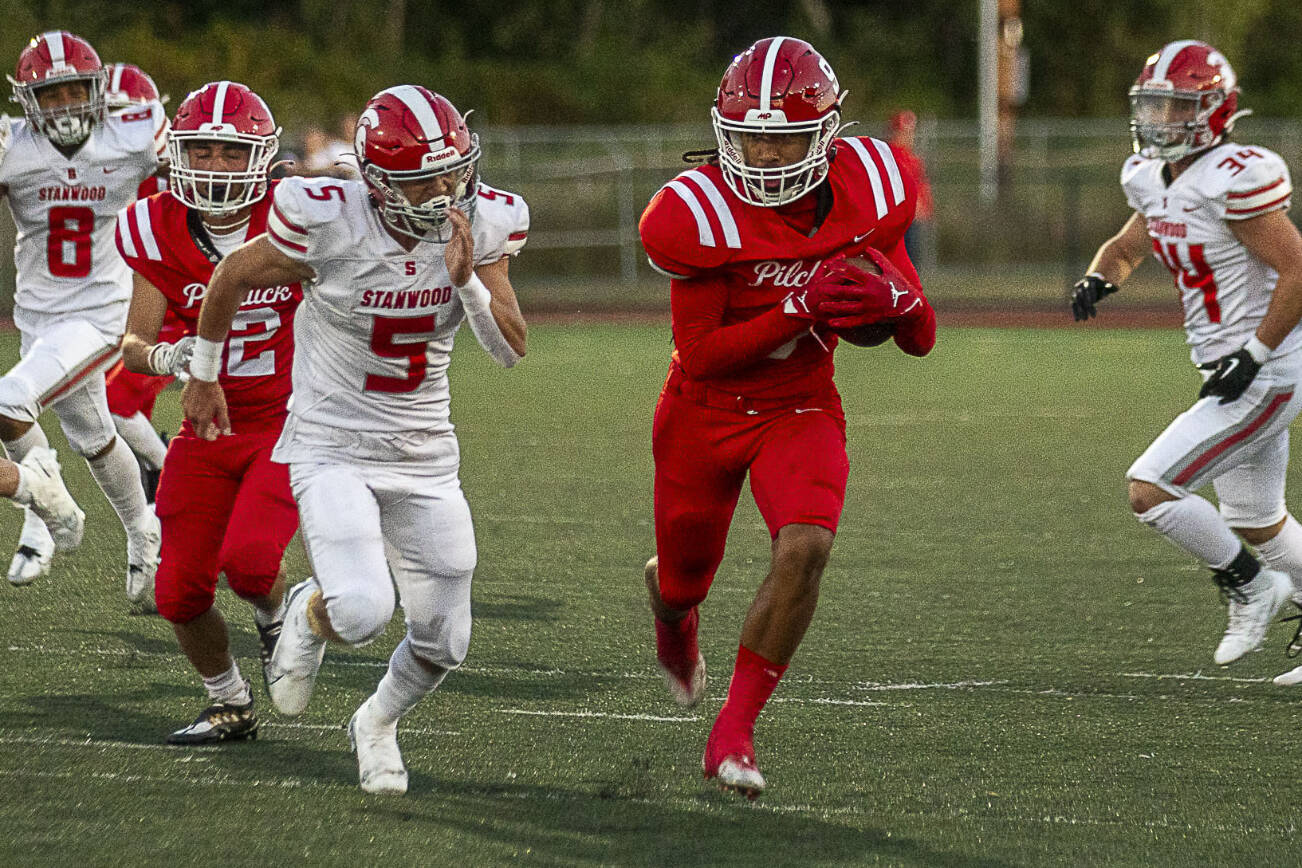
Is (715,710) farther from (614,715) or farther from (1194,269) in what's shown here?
(1194,269)

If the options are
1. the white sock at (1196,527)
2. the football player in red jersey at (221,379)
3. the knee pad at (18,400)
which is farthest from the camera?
the knee pad at (18,400)

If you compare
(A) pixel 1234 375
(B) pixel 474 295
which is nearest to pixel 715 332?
(B) pixel 474 295

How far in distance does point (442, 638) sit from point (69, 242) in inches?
126

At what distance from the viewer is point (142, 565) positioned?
6238 mm

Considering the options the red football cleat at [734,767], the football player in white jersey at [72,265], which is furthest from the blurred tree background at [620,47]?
the red football cleat at [734,767]

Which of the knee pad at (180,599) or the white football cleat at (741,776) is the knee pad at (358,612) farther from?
the white football cleat at (741,776)

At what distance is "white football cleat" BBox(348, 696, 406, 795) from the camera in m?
4.18

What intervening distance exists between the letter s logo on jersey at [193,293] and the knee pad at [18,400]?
1538mm

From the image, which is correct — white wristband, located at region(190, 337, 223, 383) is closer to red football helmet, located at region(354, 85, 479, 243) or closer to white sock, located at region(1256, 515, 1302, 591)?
red football helmet, located at region(354, 85, 479, 243)

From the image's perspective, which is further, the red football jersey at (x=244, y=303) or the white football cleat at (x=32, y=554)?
the white football cleat at (x=32, y=554)

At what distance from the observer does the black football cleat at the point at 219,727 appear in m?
4.62

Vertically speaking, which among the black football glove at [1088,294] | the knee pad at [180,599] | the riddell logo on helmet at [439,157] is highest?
the riddell logo on helmet at [439,157]

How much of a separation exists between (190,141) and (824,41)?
33015 millimetres

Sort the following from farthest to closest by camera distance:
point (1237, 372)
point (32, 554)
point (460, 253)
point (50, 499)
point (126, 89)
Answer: point (126, 89) → point (32, 554) → point (50, 499) → point (1237, 372) → point (460, 253)
